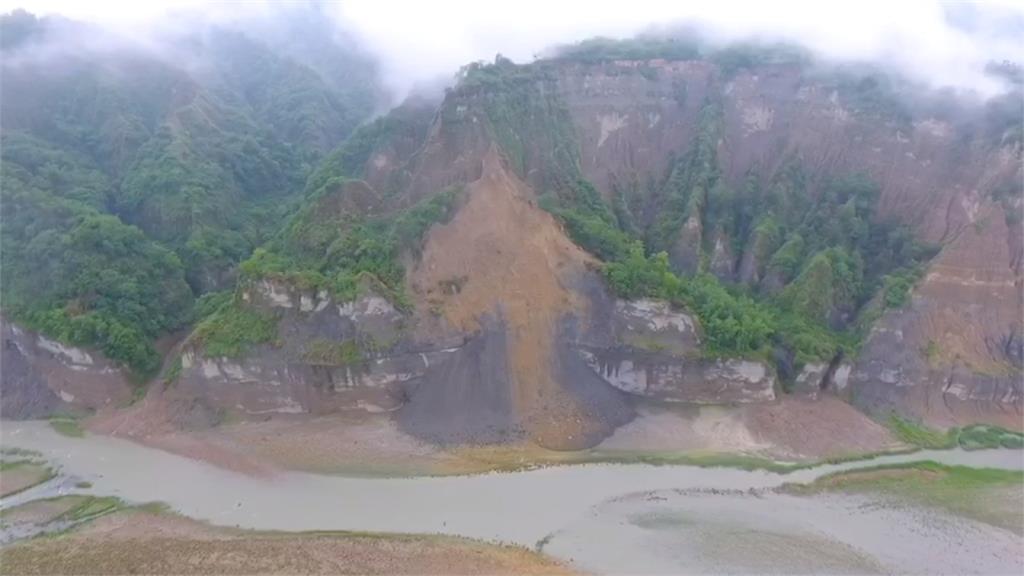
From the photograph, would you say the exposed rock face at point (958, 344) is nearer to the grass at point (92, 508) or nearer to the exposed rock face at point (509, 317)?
the exposed rock face at point (509, 317)

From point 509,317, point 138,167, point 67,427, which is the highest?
point 138,167

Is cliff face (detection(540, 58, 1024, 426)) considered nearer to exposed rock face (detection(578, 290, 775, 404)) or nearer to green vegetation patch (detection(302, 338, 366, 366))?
exposed rock face (detection(578, 290, 775, 404))

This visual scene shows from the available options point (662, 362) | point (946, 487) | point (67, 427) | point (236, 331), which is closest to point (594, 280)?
point (662, 362)

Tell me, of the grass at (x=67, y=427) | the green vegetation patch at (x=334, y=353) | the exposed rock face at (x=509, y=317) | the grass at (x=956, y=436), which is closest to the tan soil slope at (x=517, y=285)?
the exposed rock face at (x=509, y=317)

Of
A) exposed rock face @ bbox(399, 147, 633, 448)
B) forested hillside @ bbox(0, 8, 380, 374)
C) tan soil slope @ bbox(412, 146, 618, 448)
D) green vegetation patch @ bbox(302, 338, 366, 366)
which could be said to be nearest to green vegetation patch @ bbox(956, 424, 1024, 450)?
exposed rock face @ bbox(399, 147, 633, 448)

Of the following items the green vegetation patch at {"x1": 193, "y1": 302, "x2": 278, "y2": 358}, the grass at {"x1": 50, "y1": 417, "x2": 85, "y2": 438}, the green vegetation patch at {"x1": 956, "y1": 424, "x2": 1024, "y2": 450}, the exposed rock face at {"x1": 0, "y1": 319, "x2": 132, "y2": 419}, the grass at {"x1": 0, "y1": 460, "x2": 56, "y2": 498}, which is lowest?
the green vegetation patch at {"x1": 956, "y1": 424, "x2": 1024, "y2": 450}

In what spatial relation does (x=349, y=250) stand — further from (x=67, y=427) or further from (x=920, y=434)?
(x=920, y=434)
